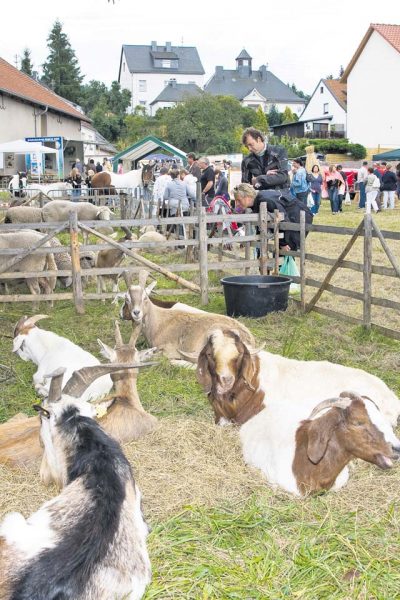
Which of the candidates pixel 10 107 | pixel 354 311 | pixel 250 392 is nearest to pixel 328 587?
pixel 250 392

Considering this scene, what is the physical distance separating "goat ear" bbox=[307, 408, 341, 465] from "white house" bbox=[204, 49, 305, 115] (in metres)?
114

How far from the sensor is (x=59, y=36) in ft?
297

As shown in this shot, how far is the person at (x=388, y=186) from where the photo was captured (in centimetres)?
2567

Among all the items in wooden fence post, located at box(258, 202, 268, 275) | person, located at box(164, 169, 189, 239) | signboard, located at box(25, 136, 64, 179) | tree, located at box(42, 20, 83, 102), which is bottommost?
wooden fence post, located at box(258, 202, 268, 275)

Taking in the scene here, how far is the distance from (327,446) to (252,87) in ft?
399

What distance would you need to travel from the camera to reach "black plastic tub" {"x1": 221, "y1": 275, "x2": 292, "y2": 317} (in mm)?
8977

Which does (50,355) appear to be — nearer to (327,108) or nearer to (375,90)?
(375,90)

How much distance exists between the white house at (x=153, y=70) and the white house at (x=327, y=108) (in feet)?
169

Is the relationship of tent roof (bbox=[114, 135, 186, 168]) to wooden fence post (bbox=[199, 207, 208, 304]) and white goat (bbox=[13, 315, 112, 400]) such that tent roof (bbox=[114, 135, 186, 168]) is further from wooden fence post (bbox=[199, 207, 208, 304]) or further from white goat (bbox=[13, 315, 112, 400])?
white goat (bbox=[13, 315, 112, 400])

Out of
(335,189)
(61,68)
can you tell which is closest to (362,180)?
(335,189)

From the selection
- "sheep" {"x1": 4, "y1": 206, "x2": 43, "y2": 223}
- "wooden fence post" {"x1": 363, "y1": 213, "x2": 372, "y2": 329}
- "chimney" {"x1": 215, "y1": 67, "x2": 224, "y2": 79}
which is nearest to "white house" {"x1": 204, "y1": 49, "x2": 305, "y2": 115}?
"chimney" {"x1": 215, "y1": 67, "x2": 224, "y2": 79}

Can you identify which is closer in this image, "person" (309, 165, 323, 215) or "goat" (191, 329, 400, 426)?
"goat" (191, 329, 400, 426)

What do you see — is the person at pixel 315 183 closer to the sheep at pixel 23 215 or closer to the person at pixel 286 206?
the sheep at pixel 23 215

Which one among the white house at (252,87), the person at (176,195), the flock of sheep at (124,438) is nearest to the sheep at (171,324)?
the flock of sheep at (124,438)
